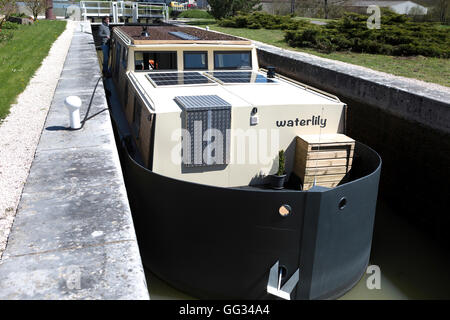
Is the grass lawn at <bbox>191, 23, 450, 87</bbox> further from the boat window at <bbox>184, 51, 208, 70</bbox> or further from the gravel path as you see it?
the gravel path

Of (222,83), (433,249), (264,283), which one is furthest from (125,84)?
(433,249)

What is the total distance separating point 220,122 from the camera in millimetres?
5938

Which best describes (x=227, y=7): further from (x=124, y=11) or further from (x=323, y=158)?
(x=323, y=158)

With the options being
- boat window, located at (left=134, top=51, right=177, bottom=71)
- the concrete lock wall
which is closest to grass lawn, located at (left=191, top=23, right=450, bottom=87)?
the concrete lock wall

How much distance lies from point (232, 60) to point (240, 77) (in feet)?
2.35

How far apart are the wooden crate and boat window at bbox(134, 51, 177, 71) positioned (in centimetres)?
335

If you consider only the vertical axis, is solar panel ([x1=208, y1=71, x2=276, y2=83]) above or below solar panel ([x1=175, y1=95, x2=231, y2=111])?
above

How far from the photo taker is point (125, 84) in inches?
343

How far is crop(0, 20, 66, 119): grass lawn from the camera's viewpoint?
34.3 ft

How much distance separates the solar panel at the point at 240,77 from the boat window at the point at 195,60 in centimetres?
31

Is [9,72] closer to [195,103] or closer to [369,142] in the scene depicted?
[195,103]

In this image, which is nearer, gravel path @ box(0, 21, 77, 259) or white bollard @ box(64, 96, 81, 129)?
gravel path @ box(0, 21, 77, 259)

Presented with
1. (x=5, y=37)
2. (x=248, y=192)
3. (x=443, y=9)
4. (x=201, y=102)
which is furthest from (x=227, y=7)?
(x=248, y=192)

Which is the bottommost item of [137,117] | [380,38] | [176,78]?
[137,117]
